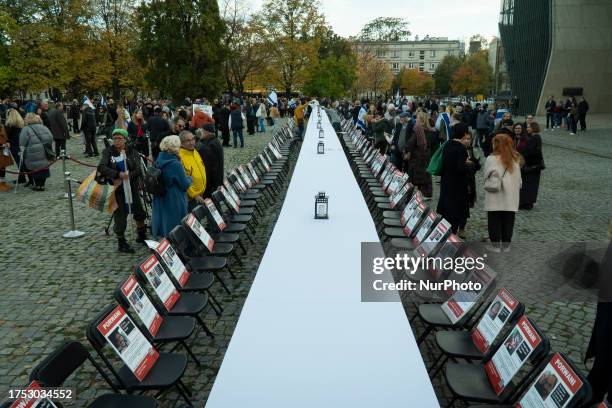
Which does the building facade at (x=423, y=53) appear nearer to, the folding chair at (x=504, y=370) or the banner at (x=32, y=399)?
the folding chair at (x=504, y=370)

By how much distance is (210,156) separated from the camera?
25.5 feet

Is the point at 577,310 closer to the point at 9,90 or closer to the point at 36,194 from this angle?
the point at 36,194

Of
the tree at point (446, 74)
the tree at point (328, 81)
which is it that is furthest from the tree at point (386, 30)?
the tree at point (328, 81)

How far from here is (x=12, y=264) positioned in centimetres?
627

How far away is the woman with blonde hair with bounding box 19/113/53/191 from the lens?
32.1 feet

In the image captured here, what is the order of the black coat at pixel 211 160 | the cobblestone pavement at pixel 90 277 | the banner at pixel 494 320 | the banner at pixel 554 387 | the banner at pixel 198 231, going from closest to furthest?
the banner at pixel 554 387
the banner at pixel 494 320
the cobblestone pavement at pixel 90 277
the banner at pixel 198 231
the black coat at pixel 211 160

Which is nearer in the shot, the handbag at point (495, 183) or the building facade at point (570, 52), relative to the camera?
the handbag at point (495, 183)

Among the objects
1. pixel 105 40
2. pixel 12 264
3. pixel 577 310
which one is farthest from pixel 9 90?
pixel 577 310

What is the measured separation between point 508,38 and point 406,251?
114ft

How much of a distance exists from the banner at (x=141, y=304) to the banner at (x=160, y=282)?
0.20 m

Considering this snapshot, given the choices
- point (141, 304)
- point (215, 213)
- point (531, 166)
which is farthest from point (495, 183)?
point (141, 304)

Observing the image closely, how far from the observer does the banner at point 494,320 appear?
3.29 metres

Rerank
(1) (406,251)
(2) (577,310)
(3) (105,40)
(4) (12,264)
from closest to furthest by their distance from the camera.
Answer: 1. (2) (577,310)
2. (1) (406,251)
3. (4) (12,264)
4. (3) (105,40)

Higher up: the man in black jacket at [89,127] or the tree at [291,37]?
the tree at [291,37]
